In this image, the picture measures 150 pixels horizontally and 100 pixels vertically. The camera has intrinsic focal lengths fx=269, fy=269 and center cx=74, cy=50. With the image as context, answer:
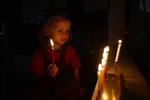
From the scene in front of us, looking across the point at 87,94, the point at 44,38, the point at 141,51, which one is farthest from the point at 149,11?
the point at 44,38

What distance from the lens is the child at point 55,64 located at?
2.08 m

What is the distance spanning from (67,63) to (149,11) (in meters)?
1.67

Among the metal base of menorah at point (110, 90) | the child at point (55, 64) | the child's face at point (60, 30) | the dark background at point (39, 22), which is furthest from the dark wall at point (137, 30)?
the metal base of menorah at point (110, 90)

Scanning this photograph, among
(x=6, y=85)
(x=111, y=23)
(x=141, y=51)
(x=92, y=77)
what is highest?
(x=111, y=23)

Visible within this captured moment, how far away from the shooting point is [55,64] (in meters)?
1.99

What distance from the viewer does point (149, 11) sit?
139 inches

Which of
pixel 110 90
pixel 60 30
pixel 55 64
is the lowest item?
pixel 110 90

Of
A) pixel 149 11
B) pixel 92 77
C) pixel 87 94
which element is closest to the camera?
pixel 87 94

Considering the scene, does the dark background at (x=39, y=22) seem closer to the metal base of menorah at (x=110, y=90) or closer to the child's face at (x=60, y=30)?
the child's face at (x=60, y=30)

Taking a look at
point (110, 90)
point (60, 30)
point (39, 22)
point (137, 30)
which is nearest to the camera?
point (110, 90)

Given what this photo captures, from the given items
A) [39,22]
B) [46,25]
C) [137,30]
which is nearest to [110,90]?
[46,25]

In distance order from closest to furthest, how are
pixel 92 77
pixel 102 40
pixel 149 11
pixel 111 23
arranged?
pixel 92 77, pixel 149 11, pixel 111 23, pixel 102 40

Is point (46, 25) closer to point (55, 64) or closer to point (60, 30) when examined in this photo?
point (60, 30)

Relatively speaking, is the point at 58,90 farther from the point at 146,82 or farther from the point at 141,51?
the point at 141,51
